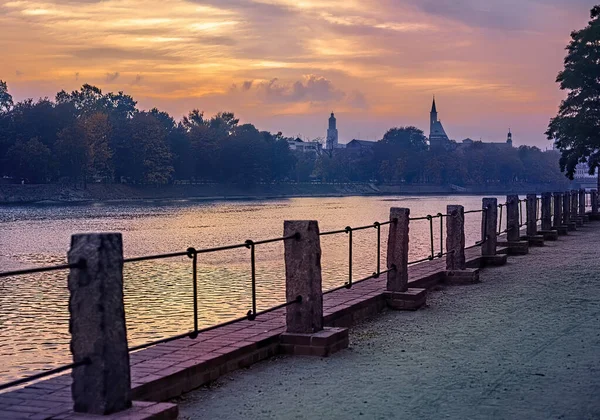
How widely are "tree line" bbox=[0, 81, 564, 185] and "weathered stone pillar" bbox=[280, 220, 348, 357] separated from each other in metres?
89.7

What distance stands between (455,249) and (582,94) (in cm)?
3358

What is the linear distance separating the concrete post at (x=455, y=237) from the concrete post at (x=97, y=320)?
9.64 m

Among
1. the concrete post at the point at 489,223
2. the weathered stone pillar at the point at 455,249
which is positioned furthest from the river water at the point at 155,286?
the concrete post at the point at 489,223

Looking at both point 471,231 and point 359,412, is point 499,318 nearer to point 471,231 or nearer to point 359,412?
point 359,412

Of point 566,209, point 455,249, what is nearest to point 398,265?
point 455,249

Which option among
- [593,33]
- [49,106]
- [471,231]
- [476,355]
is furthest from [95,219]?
[476,355]

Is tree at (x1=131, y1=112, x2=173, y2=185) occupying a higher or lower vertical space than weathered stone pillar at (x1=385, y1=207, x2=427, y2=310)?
higher

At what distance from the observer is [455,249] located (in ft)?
48.5

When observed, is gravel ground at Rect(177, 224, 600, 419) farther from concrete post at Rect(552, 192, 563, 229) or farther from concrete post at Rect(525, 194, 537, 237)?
concrete post at Rect(552, 192, 563, 229)

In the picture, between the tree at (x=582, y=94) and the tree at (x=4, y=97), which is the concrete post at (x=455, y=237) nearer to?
the tree at (x=582, y=94)

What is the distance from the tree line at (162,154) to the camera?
98250mm

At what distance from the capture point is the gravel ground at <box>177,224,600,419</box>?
251 inches

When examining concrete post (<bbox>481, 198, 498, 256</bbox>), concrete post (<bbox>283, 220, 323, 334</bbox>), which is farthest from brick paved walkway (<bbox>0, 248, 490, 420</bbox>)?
concrete post (<bbox>481, 198, 498, 256</bbox>)

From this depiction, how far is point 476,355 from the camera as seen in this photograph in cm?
838
